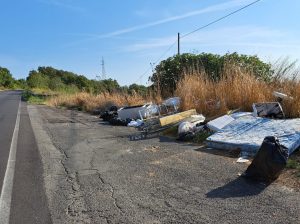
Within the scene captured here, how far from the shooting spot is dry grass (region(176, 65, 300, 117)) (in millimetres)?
9986

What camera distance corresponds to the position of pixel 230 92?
37.2 feet

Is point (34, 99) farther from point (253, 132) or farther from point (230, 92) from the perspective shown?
point (253, 132)

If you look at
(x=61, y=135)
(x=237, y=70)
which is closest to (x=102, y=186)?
(x=61, y=135)

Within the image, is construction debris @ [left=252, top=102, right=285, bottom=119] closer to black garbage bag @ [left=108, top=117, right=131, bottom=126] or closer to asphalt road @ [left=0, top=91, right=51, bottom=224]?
asphalt road @ [left=0, top=91, right=51, bottom=224]

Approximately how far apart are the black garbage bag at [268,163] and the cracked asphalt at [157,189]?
16cm

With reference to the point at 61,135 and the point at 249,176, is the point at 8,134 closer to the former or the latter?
the point at 61,135

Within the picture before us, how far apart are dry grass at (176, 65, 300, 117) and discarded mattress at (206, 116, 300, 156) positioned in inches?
44.3

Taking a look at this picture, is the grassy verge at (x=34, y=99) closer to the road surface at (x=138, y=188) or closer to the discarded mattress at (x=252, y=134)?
the road surface at (x=138, y=188)

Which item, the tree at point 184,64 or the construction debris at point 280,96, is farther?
the tree at point 184,64

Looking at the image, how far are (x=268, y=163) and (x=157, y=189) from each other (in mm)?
1620

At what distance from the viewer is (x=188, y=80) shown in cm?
1314

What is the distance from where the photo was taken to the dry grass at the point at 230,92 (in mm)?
9986

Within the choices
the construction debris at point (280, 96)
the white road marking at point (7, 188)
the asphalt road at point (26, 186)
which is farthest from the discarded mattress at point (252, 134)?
the white road marking at point (7, 188)

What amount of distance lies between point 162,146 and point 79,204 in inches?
151
